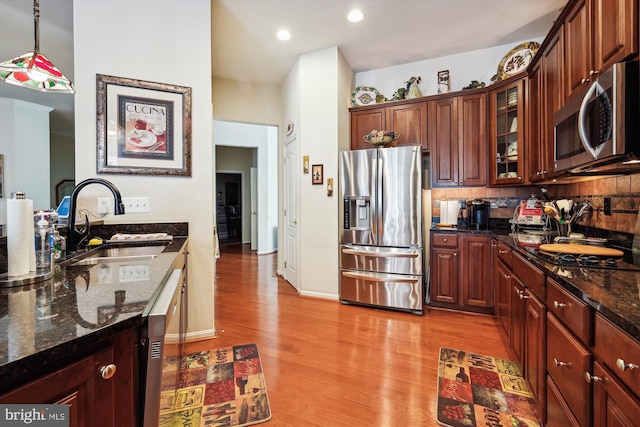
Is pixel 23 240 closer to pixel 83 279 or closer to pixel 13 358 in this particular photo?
pixel 83 279

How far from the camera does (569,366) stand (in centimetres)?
111

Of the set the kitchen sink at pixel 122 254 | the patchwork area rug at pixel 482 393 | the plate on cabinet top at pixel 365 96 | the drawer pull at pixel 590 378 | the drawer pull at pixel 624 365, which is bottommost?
the patchwork area rug at pixel 482 393

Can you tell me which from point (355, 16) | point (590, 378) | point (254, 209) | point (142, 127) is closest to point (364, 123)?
point (355, 16)

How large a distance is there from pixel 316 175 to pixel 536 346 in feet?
8.76

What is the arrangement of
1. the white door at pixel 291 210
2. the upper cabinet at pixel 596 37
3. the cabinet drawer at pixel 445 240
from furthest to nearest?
the white door at pixel 291 210
the cabinet drawer at pixel 445 240
the upper cabinet at pixel 596 37

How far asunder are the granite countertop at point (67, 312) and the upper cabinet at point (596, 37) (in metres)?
2.19

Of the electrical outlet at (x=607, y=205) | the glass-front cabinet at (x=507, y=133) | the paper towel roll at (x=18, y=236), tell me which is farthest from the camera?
the glass-front cabinet at (x=507, y=133)

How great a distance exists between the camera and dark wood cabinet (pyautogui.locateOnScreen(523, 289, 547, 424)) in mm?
1407

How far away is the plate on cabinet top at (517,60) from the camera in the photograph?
285cm

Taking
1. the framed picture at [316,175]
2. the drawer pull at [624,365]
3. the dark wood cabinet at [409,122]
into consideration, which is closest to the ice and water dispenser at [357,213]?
the framed picture at [316,175]

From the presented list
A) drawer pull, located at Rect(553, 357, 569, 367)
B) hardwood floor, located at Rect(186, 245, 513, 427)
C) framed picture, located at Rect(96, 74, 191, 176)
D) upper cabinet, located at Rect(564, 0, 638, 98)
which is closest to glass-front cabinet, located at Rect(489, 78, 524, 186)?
upper cabinet, located at Rect(564, 0, 638, 98)

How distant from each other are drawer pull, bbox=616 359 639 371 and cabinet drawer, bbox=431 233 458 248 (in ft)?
7.59

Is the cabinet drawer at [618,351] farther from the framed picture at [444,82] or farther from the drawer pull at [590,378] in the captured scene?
the framed picture at [444,82]

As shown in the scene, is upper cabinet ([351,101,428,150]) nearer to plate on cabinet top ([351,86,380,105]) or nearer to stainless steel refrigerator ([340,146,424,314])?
plate on cabinet top ([351,86,380,105])
